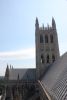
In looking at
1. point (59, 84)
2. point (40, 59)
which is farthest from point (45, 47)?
point (59, 84)

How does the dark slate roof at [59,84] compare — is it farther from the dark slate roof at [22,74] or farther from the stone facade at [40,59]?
the dark slate roof at [22,74]

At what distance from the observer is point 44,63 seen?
3969cm

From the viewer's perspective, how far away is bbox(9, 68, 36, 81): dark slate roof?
42.6m

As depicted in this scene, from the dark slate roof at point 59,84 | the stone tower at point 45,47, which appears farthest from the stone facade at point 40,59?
the dark slate roof at point 59,84

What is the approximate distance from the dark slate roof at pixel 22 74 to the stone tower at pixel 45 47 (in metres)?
3.35

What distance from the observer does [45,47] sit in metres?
40.4

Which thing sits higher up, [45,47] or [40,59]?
[45,47]

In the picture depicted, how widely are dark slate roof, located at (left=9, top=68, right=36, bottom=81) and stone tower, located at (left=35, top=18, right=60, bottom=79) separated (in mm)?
3345

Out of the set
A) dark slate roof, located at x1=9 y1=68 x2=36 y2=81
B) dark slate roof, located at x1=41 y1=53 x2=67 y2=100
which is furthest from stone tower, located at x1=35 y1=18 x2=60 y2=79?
dark slate roof, located at x1=41 y1=53 x2=67 y2=100

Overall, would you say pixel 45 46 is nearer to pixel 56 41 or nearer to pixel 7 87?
pixel 56 41

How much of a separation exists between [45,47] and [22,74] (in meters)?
9.37

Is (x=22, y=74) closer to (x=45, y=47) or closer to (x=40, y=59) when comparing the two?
(x=40, y=59)

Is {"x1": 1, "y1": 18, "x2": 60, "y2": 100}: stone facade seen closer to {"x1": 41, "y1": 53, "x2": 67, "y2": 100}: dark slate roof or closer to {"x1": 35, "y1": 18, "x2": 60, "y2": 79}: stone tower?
{"x1": 35, "y1": 18, "x2": 60, "y2": 79}: stone tower

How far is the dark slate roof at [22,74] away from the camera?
140 feet
